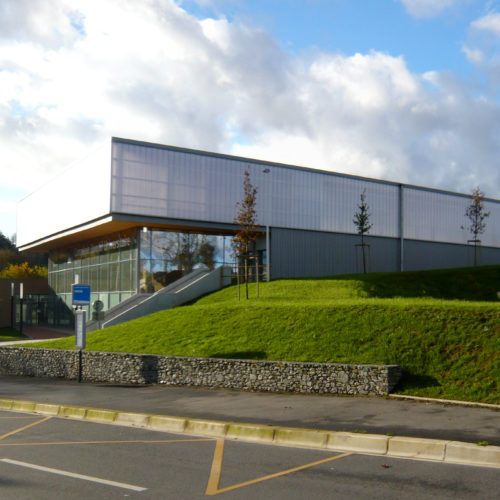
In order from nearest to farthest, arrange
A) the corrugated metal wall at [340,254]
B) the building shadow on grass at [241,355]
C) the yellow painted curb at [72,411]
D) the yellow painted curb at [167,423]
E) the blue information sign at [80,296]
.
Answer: the yellow painted curb at [167,423]
the yellow painted curb at [72,411]
the building shadow on grass at [241,355]
the blue information sign at [80,296]
the corrugated metal wall at [340,254]

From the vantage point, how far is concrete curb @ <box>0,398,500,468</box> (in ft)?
27.6

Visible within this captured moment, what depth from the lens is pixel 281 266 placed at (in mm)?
38000

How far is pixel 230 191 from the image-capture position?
37.5 m

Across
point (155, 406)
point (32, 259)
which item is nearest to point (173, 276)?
point (155, 406)

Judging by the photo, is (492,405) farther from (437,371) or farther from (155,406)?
(155,406)

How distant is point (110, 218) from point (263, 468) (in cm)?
2718

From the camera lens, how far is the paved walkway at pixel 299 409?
1014cm

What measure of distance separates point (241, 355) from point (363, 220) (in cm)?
2274

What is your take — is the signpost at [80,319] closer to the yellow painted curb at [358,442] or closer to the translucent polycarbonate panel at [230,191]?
the yellow painted curb at [358,442]

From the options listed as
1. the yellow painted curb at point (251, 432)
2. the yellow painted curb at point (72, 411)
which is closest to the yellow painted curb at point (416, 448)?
the yellow painted curb at point (251, 432)

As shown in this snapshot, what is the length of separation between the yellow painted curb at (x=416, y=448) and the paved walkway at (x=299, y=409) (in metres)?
0.63

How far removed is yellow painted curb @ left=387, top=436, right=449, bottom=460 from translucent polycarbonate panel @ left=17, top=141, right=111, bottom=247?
26.9 m

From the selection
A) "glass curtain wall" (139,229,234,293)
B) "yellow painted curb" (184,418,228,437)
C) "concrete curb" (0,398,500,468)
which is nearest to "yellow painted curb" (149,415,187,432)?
"concrete curb" (0,398,500,468)

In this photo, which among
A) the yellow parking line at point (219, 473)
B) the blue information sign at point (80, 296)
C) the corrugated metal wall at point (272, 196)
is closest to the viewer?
the yellow parking line at point (219, 473)
